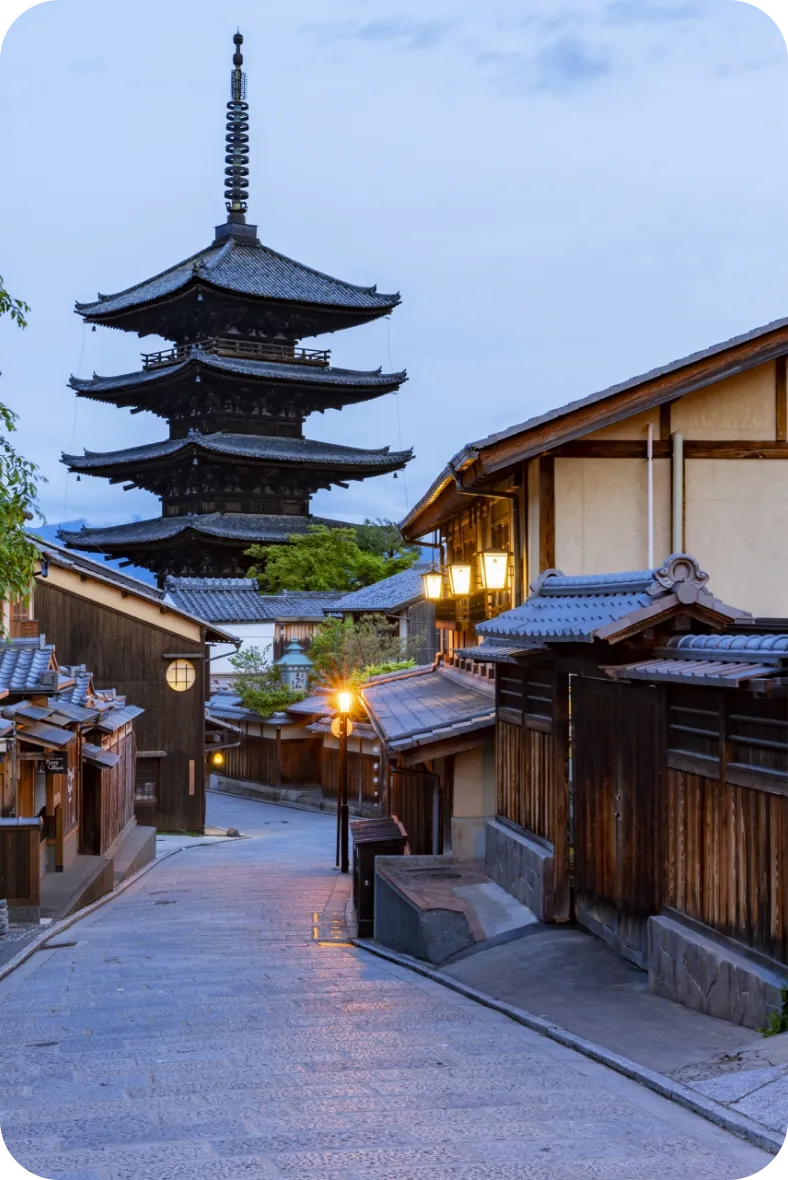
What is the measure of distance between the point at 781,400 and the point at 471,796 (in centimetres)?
594

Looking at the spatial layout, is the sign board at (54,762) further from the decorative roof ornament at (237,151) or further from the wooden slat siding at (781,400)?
the decorative roof ornament at (237,151)

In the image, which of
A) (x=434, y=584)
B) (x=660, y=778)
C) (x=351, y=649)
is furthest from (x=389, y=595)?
(x=660, y=778)

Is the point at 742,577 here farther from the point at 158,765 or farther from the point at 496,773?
the point at 158,765

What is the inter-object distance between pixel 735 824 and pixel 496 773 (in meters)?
6.80

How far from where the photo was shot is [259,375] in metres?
49.8

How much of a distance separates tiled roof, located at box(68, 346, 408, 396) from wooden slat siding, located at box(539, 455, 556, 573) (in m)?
36.1

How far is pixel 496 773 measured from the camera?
1480cm


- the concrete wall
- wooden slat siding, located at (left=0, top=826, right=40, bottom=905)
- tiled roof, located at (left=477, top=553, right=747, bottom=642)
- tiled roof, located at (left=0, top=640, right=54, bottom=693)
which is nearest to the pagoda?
tiled roof, located at (left=0, top=640, right=54, bottom=693)

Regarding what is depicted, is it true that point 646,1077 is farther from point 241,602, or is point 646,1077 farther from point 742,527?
point 241,602

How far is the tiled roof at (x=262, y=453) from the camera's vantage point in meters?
49.5

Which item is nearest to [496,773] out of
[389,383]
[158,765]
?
[158,765]

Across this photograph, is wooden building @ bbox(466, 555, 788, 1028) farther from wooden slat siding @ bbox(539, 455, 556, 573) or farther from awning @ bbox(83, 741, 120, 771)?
awning @ bbox(83, 741, 120, 771)

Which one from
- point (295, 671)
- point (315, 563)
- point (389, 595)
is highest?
point (315, 563)

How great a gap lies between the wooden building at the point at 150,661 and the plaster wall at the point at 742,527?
21.6 m
